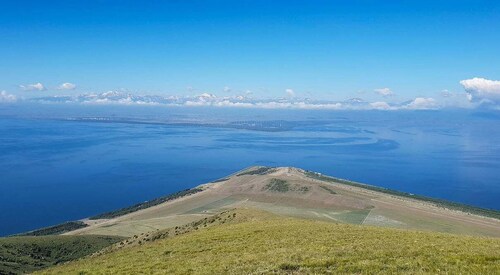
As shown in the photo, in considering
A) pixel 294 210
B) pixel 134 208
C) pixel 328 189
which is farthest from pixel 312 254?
pixel 134 208

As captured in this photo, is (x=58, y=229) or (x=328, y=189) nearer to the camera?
(x=58, y=229)

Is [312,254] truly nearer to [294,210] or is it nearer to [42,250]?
[42,250]

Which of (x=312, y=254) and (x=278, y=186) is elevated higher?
(x=312, y=254)

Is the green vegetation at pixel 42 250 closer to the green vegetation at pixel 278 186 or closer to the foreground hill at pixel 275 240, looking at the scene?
the foreground hill at pixel 275 240

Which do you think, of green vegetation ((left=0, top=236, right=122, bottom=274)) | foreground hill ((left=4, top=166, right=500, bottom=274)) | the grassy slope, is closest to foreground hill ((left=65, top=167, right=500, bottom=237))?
foreground hill ((left=4, top=166, right=500, bottom=274))

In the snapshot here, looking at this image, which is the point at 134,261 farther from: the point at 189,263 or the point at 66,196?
the point at 66,196

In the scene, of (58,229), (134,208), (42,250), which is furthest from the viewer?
(134,208)

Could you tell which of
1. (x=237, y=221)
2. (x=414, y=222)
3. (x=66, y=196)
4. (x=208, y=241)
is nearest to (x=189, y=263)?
(x=208, y=241)
